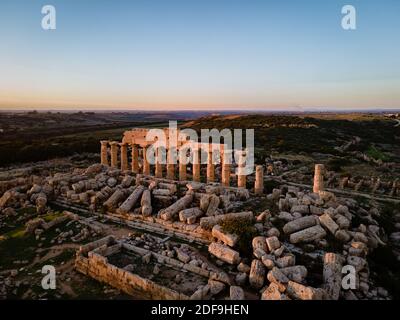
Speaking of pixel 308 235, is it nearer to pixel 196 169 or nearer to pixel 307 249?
pixel 307 249

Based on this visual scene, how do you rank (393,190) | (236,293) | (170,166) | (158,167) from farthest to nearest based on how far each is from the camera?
(158,167) → (170,166) → (393,190) → (236,293)

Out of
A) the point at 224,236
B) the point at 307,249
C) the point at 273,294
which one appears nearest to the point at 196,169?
the point at 224,236

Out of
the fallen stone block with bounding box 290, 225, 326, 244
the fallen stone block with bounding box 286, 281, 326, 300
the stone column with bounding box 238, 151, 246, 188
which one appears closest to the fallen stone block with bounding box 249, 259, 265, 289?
the fallen stone block with bounding box 286, 281, 326, 300

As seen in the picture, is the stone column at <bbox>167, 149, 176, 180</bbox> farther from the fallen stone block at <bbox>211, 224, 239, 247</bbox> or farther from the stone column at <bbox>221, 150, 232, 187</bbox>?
the fallen stone block at <bbox>211, 224, 239, 247</bbox>

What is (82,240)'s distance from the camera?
567 inches

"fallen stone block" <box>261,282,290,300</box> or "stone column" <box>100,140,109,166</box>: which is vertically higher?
"stone column" <box>100,140,109,166</box>

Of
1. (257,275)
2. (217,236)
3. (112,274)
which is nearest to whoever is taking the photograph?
(257,275)

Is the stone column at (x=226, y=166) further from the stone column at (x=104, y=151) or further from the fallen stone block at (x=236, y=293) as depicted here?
the stone column at (x=104, y=151)

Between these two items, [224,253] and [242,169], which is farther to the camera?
[242,169]

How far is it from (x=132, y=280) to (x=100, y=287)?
1.28 meters

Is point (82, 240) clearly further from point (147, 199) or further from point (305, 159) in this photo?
point (305, 159)

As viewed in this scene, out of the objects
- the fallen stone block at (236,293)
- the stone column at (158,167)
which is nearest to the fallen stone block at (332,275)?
the fallen stone block at (236,293)

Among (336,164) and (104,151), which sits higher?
(104,151)
